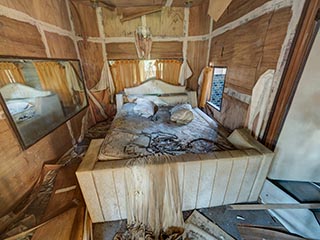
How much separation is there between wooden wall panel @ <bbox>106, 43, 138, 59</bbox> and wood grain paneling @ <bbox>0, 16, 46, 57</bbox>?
Answer: 1548 millimetres

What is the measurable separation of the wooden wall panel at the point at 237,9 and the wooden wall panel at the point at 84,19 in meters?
2.59

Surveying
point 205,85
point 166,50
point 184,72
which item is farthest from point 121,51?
point 205,85

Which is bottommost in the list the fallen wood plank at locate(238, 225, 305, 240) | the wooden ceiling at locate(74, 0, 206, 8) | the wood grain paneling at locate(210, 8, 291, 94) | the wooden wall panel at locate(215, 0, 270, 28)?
the fallen wood plank at locate(238, 225, 305, 240)

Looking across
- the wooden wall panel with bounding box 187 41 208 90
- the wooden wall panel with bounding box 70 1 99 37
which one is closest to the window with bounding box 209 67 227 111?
the wooden wall panel with bounding box 187 41 208 90

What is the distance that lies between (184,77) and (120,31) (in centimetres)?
181

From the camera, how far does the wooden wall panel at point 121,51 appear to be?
3416 millimetres

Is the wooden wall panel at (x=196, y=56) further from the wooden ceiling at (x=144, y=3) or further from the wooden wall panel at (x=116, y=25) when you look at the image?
the wooden wall panel at (x=116, y=25)

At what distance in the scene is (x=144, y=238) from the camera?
1309 millimetres

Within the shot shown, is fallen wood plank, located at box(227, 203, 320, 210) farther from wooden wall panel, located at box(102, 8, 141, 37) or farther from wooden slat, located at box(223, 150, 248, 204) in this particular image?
wooden wall panel, located at box(102, 8, 141, 37)

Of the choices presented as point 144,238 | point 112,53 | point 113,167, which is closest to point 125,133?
point 113,167

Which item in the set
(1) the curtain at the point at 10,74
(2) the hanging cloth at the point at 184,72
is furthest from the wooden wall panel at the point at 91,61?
(2) the hanging cloth at the point at 184,72

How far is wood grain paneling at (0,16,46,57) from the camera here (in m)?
1.55

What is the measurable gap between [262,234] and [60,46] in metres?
3.76

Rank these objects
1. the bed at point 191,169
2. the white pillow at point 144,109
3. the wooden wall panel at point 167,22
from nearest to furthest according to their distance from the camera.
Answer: the bed at point 191,169
the white pillow at point 144,109
the wooden wall panel at point 167,22
